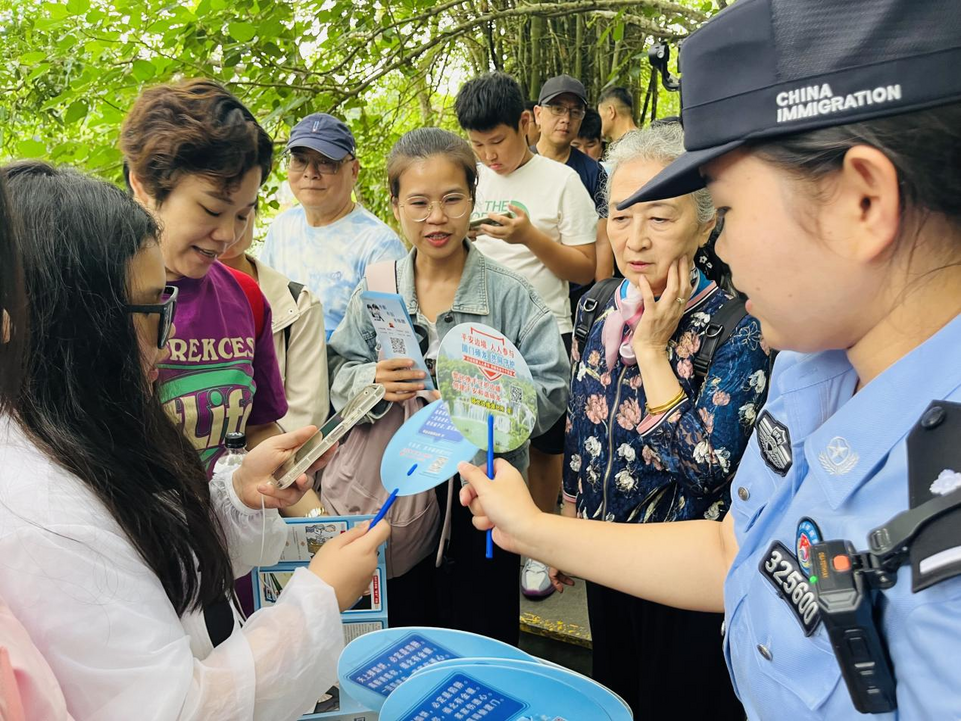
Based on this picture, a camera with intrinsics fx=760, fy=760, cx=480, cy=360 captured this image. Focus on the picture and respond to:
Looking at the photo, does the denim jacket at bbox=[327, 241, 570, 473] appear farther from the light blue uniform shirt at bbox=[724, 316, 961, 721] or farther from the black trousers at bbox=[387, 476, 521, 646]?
the light blue uniform shirt at bbox=[724, 316, 961, 721]

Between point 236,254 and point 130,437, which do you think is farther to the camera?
point 236,254

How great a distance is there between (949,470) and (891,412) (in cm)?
13

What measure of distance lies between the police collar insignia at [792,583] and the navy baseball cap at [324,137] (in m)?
2.62

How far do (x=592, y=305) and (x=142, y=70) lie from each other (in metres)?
2.40

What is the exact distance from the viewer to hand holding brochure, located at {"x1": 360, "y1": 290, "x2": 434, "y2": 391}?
2.03 meters

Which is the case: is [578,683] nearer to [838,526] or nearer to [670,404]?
[838,526]

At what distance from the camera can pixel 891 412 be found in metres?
0.83

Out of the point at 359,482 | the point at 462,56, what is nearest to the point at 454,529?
the point at 359,482

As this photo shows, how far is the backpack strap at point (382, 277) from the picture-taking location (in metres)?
2.52

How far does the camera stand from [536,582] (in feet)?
10.4

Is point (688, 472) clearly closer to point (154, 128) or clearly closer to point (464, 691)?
point (464, 691)

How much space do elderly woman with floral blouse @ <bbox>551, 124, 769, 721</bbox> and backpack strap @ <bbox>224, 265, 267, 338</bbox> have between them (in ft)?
2.96

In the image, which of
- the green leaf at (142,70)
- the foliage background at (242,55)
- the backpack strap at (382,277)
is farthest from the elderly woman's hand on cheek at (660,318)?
the green leaf at (142,70)

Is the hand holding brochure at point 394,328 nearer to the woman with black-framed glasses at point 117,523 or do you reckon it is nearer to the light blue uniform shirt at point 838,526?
the woman with black-framed glasses at point 117,523
